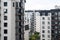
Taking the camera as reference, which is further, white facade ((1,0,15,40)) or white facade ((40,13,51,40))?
white facade ((40,13,51,40))

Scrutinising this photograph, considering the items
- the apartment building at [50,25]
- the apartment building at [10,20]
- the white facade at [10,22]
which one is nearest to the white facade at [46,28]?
the apartment building at [50,25]

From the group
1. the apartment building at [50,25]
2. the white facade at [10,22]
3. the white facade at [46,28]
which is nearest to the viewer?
the white facade at [10,22]

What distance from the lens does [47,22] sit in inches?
2790

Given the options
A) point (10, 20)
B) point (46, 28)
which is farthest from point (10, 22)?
point (46, 28)

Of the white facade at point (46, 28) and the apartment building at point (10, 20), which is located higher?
the apartment building at point (10, 20)

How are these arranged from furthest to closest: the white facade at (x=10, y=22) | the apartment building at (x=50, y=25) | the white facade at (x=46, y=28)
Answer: the white facade at (x=46, y=28) → the apartment building at (x=50, y=25) → the white facade at (x=10, y=22)

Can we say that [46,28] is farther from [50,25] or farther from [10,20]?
[10,20]

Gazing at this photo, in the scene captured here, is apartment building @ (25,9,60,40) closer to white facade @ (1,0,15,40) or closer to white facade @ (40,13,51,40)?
white facade @ (40,13,51,40)

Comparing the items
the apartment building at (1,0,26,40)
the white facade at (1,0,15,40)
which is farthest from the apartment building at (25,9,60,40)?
the white facade at (1,0,15,40)

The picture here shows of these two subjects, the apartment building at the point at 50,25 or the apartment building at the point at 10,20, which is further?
the apartment building at the point at 50,25

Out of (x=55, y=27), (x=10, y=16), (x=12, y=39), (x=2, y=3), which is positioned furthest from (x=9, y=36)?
(x=55, y=27)

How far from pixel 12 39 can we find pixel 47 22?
109 feet

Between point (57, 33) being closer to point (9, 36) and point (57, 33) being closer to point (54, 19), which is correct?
point (54, 19)

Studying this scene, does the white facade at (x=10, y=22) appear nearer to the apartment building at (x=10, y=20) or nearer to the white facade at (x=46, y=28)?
the apartment building at (x=10, y=20)
